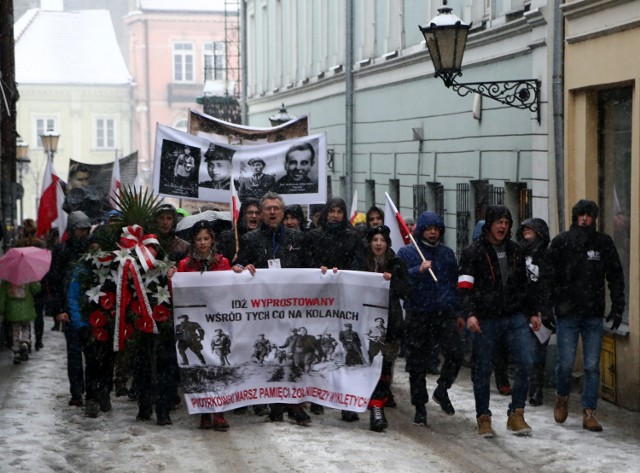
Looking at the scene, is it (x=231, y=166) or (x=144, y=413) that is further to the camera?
(x=231, y=166)

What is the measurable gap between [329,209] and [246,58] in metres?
30.9

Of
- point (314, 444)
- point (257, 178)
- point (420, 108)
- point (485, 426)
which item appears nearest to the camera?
point (314, 444)

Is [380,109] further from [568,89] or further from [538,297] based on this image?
[538,297]

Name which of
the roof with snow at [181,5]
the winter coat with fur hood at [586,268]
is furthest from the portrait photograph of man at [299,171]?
the roof with snow at [181,5]

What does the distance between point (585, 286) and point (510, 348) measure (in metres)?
0.82

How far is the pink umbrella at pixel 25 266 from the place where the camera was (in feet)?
50.4

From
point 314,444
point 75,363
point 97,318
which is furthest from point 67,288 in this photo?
point 314,444

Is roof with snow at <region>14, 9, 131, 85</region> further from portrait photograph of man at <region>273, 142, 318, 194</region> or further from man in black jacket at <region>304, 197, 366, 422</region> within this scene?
man in black jacket at <region>304, 197, 366, 422</region>

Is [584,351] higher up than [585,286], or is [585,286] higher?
[585,286]

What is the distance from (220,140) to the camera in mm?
15367

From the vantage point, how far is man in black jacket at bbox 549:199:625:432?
35.9 feet

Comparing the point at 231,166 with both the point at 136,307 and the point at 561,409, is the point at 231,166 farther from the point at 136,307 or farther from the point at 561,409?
the point at 561,409

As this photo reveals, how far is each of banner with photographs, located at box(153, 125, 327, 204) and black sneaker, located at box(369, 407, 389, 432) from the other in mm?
4190

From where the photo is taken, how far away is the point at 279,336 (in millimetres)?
11023
